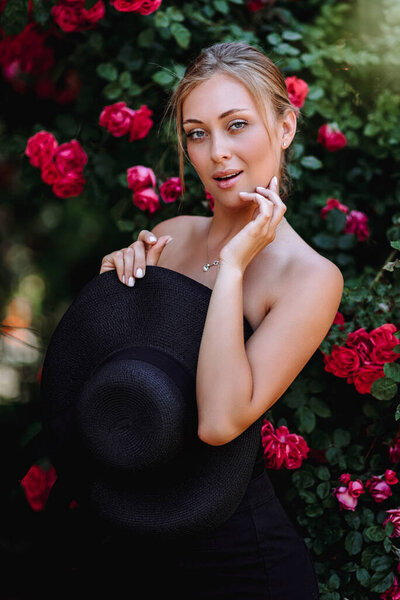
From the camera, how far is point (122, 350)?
145cm

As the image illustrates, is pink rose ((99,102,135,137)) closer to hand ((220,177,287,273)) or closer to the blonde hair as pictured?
the blonde hair

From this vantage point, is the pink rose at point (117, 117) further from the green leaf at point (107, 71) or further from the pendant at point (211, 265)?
the pendant at point (211, 265)

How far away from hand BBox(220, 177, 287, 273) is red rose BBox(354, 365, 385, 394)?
1.79 feet

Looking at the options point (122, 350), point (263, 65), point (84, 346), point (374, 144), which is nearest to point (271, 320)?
point (122, 350)

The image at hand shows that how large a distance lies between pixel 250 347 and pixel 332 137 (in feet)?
4.06

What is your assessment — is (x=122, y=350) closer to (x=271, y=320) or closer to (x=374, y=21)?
(x=271, y=320)

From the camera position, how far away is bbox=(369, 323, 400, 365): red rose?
5.76 feet

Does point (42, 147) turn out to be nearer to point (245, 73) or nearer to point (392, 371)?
point (245, 73)

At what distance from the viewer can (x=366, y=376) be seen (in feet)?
5.94

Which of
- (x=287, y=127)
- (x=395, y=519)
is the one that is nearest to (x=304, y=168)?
(x=287, y=127)

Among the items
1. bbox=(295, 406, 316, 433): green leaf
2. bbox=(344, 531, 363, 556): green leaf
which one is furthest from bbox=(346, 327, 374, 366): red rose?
bbox=(344, 531, 363, 556): green leaf

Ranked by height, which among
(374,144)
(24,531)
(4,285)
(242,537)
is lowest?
(24,531)

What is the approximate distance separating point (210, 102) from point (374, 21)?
1.38 meters

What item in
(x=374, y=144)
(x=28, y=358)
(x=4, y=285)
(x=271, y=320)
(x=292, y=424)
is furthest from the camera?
(x=4, y=285)
